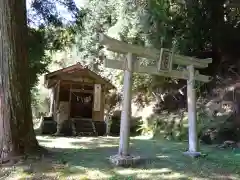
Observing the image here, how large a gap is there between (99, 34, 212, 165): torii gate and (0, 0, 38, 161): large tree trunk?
5.33ft

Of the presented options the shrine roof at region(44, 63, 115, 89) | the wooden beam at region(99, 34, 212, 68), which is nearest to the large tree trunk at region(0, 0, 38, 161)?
the wooden beam at region(99, 34, 212, 68)

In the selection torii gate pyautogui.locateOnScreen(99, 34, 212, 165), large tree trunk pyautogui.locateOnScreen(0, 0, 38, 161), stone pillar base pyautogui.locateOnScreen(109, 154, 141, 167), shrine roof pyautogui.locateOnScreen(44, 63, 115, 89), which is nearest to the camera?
large tree trunk pyautogui.locateOnScreen(0, 0, 38, 161)

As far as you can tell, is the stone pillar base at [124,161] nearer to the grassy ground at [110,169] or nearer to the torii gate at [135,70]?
the torii gate at [135,70]

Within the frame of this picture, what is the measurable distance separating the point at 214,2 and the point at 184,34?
2.07 meters

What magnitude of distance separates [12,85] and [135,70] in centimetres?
243

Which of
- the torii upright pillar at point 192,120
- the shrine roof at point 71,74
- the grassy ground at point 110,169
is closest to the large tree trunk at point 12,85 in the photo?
the grassy ground at point 110,169

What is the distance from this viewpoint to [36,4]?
8562mm

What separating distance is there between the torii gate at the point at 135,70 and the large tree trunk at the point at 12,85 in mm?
1624

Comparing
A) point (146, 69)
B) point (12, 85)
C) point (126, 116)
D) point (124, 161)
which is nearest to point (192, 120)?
point (146, 69)

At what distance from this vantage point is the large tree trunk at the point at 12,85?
5367 millimetres

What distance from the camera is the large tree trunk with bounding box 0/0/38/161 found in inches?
211

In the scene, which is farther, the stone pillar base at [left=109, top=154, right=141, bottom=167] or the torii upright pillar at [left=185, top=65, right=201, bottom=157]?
the torii upright pillar at [left=185, top=65, right=201, bottom=157]

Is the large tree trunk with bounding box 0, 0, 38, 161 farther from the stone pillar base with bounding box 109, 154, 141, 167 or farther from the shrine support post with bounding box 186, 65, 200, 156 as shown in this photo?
the shrine support post with bounding box 186, 65, 200, 156

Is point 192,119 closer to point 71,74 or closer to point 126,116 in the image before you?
point 126,116
